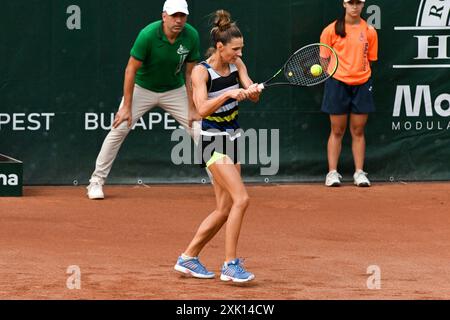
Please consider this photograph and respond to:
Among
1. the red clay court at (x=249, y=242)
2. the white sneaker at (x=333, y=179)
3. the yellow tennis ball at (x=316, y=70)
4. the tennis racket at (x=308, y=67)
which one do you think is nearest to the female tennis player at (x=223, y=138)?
the red clay court at (x=249, y=242)

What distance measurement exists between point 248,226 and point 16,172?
2.40 m

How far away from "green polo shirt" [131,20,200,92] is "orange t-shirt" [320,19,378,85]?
6.01 feet

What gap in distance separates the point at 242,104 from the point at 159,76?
161cm

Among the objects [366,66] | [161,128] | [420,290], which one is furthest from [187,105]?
[420,290]

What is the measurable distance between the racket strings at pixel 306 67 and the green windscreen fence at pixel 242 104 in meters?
3.77

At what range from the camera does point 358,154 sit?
12.0 m

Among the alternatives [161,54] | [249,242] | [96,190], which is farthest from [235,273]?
[96,190]

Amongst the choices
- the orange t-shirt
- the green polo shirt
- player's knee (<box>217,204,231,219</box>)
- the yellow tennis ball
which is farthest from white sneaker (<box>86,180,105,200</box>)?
the yellow tennis ball

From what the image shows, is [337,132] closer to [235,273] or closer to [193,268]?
[193,268]

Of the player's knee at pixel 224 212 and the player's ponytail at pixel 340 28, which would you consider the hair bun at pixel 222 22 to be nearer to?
the player's knee at pixel 224 212

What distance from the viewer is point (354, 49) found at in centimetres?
1182

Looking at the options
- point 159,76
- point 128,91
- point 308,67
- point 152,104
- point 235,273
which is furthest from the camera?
point 152,104

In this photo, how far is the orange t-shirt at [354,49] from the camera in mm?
11820
